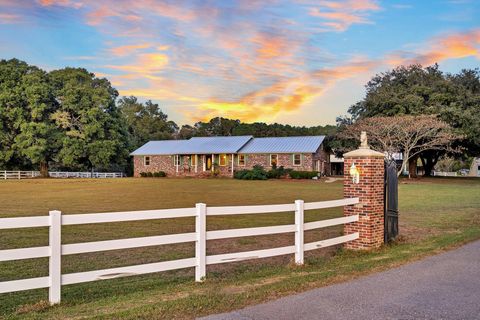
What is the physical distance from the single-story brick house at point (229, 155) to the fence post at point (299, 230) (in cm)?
4367

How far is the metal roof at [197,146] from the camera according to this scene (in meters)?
57.2

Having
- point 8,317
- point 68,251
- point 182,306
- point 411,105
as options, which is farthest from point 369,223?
point 411,105

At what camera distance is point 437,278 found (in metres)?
7.50

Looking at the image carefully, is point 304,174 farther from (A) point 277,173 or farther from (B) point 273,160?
(B) point 273,160

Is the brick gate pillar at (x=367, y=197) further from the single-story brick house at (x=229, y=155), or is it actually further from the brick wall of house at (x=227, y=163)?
the brick wall of house at (x=227, y=163)

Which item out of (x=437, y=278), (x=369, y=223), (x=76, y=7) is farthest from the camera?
(x=76, y=7)

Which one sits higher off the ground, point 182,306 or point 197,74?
point 197,74

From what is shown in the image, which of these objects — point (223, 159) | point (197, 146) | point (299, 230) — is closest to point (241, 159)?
point (223, 159)

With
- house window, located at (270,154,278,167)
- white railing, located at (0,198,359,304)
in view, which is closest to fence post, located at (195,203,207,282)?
white railing, located at (0,198,359,304)

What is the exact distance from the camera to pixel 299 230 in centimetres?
871

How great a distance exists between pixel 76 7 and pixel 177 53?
28.1 ft

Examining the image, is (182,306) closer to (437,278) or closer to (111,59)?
(437,278)

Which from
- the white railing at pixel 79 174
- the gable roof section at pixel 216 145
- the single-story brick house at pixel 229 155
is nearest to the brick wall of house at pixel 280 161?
the single-story brick house at pixel 229 155

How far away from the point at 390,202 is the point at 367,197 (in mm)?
1151
